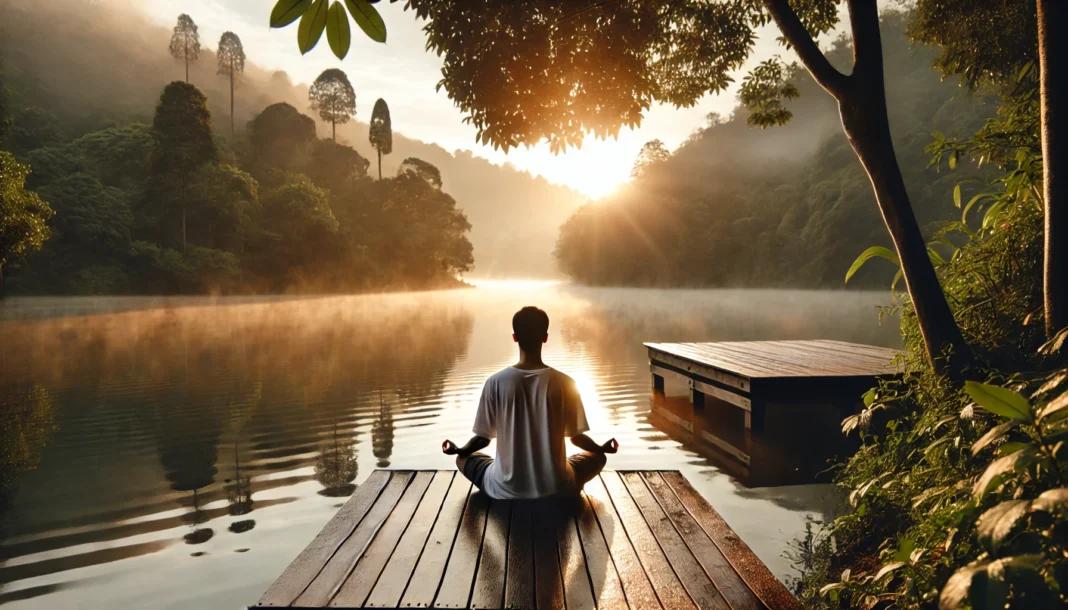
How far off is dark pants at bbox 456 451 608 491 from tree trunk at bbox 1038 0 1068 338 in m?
2.41

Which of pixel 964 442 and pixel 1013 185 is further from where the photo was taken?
pixel 1013 185

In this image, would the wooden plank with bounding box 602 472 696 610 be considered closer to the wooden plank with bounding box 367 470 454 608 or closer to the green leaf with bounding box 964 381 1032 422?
the wooden plank with bounding box 367 470 454 608

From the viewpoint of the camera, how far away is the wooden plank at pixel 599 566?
2.80 metres

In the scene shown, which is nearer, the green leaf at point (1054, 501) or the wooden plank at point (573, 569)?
the green leaf at point (1054, 501)

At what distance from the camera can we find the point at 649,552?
3307mm

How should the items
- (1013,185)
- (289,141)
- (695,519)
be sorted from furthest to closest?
(289,141) < (1013,185) < (695,519)

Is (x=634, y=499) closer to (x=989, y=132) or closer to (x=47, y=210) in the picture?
(x=989, y=132)

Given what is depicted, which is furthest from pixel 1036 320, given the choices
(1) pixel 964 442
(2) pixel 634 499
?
(2) pixel 634 499

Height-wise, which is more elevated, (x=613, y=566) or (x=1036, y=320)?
(x=1036, y=320)

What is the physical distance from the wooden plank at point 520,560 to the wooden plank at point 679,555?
644mm

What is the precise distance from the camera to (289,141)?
6650cm

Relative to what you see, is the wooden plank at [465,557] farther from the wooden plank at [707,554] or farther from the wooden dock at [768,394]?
the wooden dock at [768,394]

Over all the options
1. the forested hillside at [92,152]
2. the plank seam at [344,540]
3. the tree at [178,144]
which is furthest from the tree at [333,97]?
the plank seam at [344,540]

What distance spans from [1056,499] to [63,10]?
6908 inches
